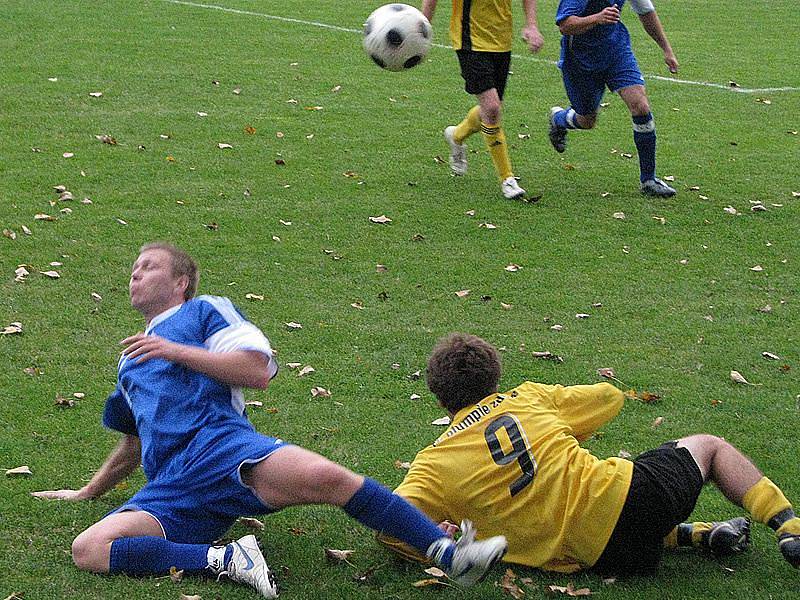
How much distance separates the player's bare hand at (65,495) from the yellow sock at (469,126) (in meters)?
5.90

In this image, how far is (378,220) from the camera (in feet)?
30.4

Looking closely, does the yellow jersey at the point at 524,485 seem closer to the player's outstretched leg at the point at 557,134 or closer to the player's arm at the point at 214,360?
the player's arm at the point at 214,360

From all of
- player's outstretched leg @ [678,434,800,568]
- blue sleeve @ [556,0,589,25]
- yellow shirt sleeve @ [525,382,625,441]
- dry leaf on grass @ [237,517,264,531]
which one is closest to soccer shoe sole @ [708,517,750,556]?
A: player's outstretched leg @ [678,434,800,568]

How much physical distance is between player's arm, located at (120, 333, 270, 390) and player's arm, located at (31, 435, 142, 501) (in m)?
0.67

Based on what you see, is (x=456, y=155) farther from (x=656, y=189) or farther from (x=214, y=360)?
(x=214, y=360)

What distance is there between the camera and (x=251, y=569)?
4.13 metres

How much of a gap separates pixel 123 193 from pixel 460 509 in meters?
6.17

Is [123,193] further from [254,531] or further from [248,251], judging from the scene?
[254,531]

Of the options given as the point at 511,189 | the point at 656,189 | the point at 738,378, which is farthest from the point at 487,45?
the point at 738,378

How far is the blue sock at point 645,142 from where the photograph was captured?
970cm

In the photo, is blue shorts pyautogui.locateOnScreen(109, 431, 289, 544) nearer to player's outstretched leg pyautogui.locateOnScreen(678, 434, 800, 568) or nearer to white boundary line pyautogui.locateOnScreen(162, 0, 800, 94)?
player's outstretched leg pyautogui.locateOnScreen(678, 434, 800, 568)

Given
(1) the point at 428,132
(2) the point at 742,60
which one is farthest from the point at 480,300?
(2) the point at 742,60

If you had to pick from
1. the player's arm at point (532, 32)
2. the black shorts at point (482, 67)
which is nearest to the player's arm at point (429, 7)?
the black shorts at point (482, 67)

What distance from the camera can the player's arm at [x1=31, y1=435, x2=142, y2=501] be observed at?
4.81 metres
